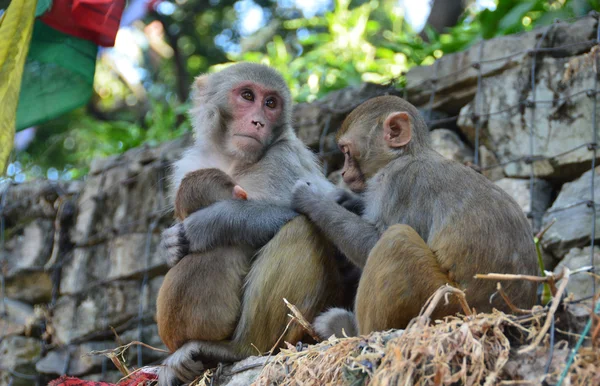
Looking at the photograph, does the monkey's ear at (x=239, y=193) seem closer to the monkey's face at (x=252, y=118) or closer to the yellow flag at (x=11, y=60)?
the monkey's face at (x=252, y=118)

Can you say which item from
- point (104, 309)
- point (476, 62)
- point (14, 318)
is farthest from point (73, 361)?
point (476, 62)

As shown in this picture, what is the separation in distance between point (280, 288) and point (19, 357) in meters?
4.56

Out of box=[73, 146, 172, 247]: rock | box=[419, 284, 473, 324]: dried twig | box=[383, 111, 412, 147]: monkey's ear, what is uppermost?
box=[383, 111, 412, 147]: monkey's ear

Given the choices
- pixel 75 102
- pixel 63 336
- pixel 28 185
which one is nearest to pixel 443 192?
pixel 75 102

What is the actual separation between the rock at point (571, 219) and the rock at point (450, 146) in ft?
3.07

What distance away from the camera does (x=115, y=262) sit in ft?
26.0

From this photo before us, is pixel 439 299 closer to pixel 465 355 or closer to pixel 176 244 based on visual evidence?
pixel 465 355

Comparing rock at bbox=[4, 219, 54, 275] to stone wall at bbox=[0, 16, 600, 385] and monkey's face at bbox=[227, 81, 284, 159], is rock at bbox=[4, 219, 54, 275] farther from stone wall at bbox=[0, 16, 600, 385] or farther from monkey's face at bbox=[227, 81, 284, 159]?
monkey's face at bbox=[227, 81, 284, 159]

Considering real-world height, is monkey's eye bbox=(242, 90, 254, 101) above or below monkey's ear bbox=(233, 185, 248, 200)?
above

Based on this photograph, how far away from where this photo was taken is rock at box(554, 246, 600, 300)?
5223 millimetres

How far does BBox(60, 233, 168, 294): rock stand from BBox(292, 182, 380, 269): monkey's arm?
3309mm

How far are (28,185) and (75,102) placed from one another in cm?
201

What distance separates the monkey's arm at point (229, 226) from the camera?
4582mm

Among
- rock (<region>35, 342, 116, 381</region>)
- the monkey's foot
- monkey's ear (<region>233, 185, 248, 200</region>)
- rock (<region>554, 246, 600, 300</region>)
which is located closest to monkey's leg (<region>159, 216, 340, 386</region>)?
the monkey's foot
